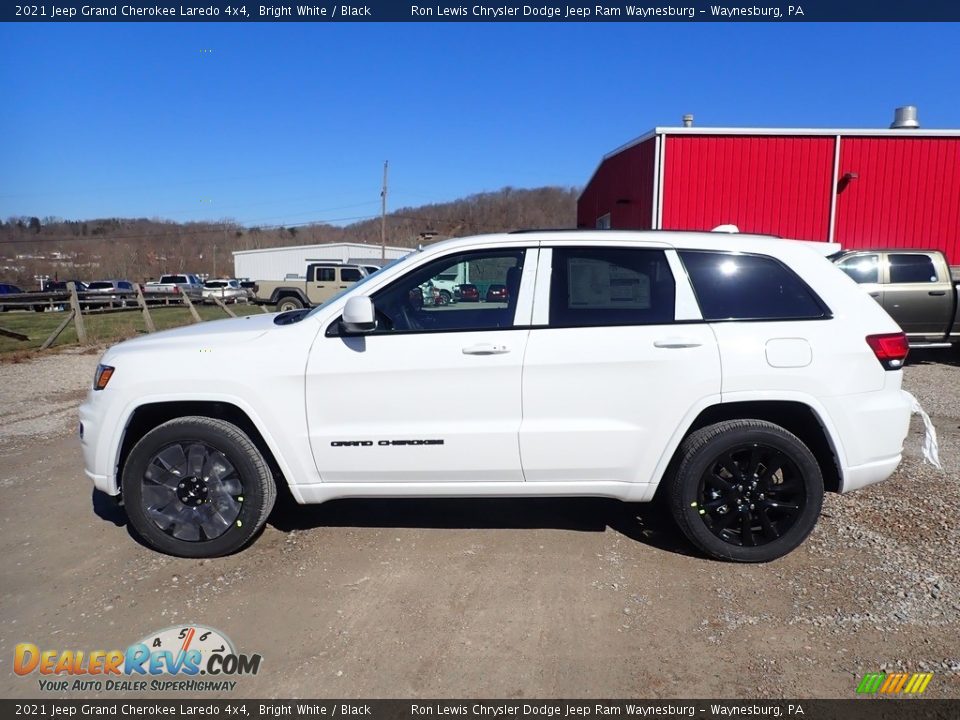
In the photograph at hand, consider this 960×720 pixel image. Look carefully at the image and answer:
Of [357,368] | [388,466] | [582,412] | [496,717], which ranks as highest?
[357,368]

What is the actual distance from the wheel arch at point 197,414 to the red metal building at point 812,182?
13.0 metres

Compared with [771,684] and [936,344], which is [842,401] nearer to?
[771,684]

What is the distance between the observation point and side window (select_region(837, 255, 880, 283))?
33.3ft

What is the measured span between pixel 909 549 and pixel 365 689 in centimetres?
323

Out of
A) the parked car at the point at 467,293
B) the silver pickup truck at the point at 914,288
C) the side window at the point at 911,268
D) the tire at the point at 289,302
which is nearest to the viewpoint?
the parked car at the point at 467,293

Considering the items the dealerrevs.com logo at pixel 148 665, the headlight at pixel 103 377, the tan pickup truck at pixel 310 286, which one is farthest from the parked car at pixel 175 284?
the dealerrevs.com logo at pixel 148 665

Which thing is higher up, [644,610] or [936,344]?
[936,344]

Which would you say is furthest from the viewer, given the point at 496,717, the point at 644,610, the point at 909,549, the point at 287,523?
the point at 287,523

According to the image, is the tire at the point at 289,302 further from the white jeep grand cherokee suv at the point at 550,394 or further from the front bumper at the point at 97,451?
the white jeep grand cherokee suv at the point at 550,394

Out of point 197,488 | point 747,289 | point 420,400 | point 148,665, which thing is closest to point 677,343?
point 747,289

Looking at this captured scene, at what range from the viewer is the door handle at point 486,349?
132 inches

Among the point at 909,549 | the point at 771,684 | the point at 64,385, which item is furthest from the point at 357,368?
the point at 64,385

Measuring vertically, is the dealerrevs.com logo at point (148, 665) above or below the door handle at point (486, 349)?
below

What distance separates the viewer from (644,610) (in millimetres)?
3082
